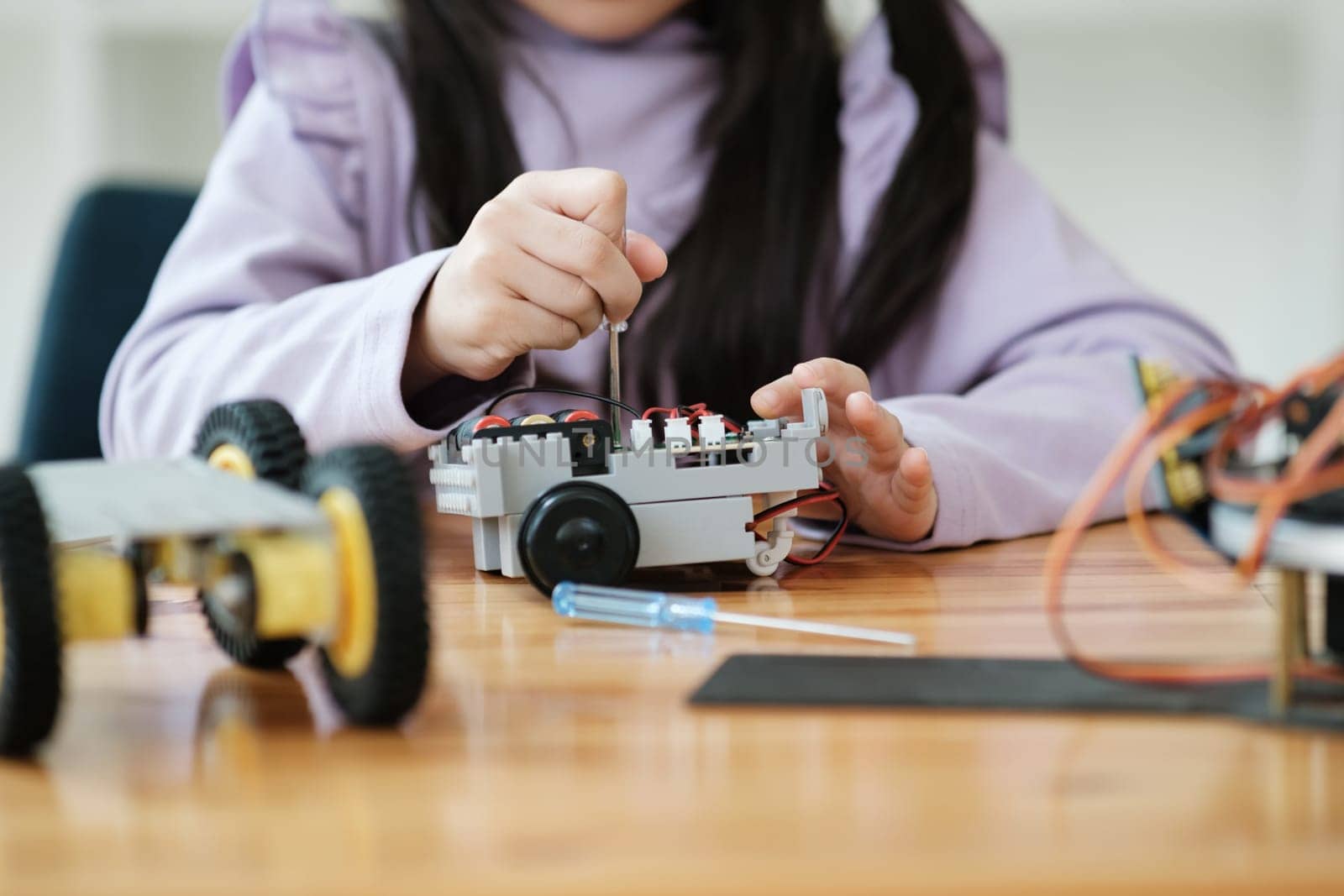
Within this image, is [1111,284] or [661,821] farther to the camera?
[1111,284]

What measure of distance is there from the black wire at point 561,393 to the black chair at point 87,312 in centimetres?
65

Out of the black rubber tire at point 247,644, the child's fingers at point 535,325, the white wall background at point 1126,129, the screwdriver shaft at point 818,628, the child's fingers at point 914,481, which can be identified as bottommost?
the screwdriver shaft at point 818,628

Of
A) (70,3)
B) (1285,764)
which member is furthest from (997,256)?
(70,3)

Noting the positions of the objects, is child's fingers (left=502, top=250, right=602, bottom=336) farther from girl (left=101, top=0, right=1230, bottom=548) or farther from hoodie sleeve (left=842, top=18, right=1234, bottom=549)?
hoodie sleeve (left=842, top=18, right=1234, bottom=549)

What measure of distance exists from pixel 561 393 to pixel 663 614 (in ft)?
0.54

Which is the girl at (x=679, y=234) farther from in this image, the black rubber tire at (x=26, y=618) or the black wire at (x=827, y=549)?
the black rubber tire at (x=26, y=618)

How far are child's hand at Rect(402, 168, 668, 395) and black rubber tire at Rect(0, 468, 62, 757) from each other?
0.35 m

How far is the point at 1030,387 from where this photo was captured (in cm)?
88

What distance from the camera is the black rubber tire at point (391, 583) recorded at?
0.32m

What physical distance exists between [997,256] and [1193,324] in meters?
0.17

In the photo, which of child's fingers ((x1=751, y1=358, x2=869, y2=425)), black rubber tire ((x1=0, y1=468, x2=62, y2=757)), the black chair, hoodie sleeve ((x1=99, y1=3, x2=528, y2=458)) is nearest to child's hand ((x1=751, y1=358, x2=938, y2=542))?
child's fingers ((x1=751, y1=358, x2=869, y2=425))

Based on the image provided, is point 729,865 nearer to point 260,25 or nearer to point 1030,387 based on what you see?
point 1030,387

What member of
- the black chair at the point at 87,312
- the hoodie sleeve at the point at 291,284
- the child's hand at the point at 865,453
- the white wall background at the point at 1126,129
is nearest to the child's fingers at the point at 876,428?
the child's hand at the point at 865,453

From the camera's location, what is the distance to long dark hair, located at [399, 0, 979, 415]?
94cm
